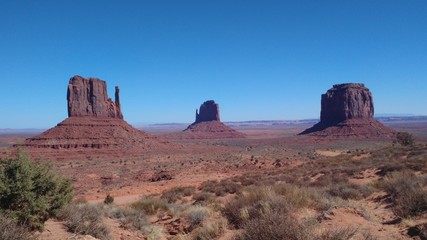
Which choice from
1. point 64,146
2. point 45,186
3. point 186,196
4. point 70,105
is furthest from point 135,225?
point 70,105

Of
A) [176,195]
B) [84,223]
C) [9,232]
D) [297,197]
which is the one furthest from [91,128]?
[9,232]

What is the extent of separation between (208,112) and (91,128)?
8736 cm

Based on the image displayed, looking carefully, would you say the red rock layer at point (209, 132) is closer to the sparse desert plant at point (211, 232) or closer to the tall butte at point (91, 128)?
the tall butte at point (91, 128)

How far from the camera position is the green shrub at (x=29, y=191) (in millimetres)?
7168

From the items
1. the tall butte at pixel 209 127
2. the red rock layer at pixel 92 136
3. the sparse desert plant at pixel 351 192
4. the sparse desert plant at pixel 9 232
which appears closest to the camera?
the sparse desert plant at pixel 9 232

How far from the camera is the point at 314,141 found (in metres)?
85.4

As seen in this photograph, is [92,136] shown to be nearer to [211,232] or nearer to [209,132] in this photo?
[211,232]

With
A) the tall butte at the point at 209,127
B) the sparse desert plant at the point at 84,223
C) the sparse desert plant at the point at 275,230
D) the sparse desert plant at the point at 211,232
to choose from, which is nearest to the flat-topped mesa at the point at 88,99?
A: the tall butte at the point at 209,127

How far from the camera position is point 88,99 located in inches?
2758

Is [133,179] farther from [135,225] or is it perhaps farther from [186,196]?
[135,225]

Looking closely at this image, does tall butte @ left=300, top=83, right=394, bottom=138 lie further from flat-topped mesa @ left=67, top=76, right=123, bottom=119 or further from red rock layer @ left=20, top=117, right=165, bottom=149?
flat-topped mesa @ left=67, top=76, right=123, bottom=119

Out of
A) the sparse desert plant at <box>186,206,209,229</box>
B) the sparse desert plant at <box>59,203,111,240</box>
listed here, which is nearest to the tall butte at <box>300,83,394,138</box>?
the sparse desert plant at <box>186,206,209,229</box>

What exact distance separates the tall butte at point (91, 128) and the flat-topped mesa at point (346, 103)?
57.7 metres

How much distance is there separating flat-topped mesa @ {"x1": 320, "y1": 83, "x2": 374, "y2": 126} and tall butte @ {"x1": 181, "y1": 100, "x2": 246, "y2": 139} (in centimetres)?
3634
